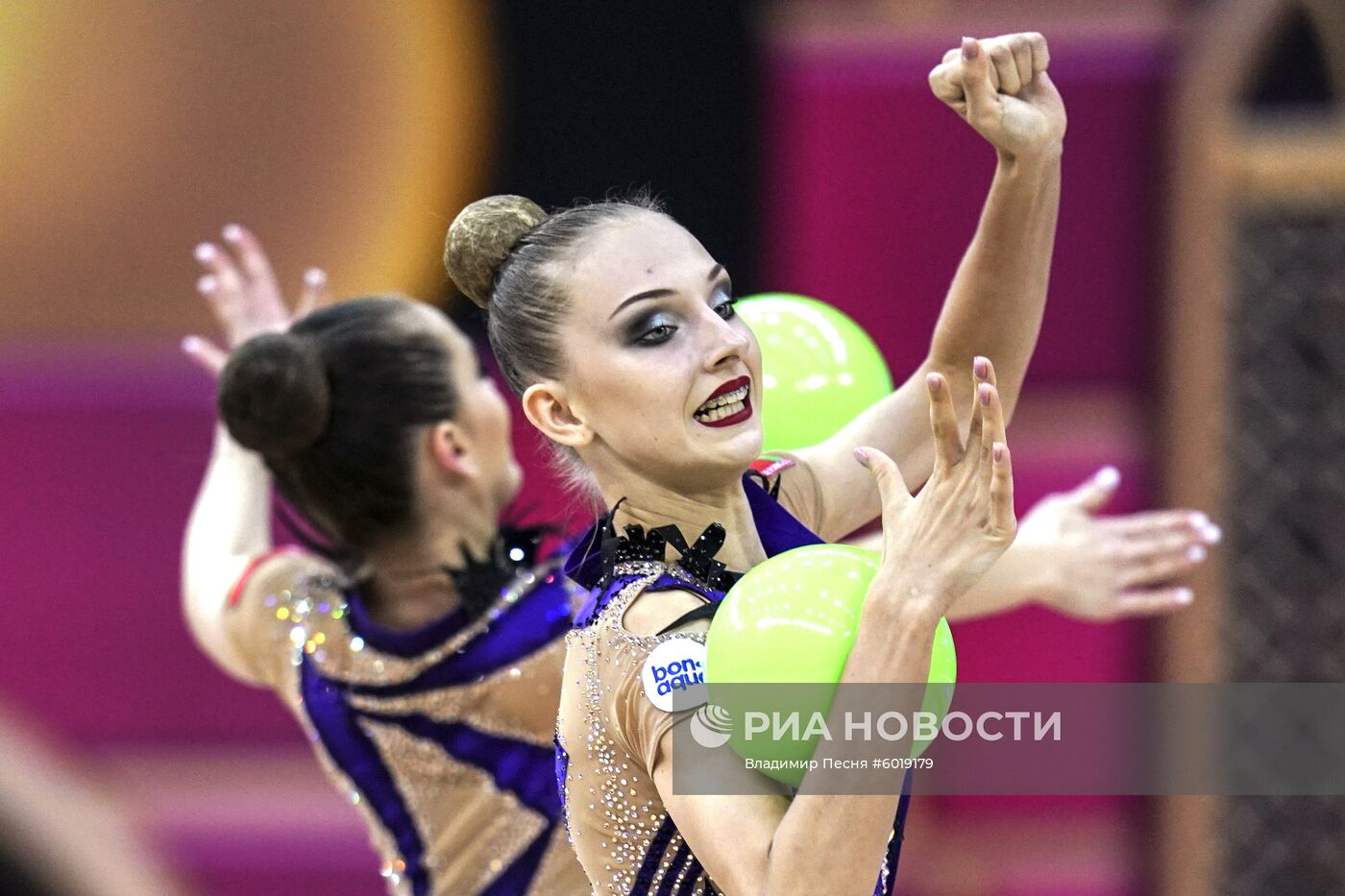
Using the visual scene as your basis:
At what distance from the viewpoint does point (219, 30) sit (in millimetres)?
3828

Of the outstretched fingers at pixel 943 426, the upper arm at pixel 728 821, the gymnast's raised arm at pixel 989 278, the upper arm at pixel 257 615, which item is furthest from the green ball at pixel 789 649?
the upper arm at pixel 257 615

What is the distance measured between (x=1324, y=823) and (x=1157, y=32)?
178 cm

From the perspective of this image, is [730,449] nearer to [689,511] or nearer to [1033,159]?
[689,511]

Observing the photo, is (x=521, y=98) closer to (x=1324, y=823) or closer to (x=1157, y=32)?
(x=1157, y=32)

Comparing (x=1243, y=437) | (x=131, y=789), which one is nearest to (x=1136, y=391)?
(x=1243, y=437)

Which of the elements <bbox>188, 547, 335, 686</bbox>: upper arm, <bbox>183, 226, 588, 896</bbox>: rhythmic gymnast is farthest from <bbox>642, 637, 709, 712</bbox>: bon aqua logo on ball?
<bbox>188, 547, 335, 686</bbox>: upper arm

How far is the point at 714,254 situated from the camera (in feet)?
11.9

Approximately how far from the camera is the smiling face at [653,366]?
155 cm

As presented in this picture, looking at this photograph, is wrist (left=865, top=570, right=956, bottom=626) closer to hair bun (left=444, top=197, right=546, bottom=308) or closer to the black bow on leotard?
the black bow on leotard

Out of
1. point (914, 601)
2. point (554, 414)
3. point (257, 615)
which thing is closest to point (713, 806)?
point (914, 601)

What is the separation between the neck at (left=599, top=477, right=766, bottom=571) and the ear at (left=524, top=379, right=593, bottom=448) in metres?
0.06

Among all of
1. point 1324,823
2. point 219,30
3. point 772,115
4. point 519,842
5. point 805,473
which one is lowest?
point 1324,823

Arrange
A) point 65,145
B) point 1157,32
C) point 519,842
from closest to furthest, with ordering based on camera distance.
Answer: point 519,842
point 1157,32
point 65,145

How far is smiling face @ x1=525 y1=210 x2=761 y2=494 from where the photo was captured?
155 centimetres
